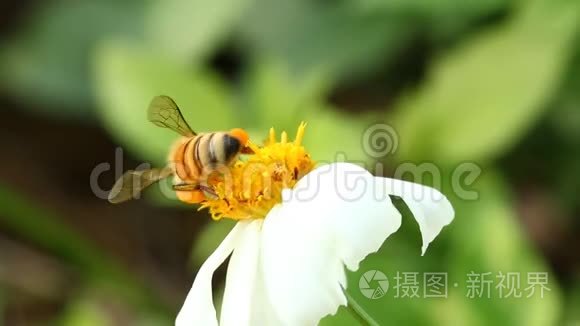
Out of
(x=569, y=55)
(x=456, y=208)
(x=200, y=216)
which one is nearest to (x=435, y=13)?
(x=569, y=55)

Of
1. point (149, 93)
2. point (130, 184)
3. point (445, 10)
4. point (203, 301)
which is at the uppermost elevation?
point (445, 10)

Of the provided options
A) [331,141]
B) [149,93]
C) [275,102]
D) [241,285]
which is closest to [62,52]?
[149,93]

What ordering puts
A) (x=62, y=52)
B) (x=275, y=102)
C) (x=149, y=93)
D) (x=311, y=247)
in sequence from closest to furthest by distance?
(x=311, y=247), (x=275, y=102), (x=149, y=93), (x=62, y=52)

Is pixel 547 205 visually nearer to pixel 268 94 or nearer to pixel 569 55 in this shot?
pixel 569 55

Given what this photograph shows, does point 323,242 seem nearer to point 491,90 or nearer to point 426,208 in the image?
point 426,208

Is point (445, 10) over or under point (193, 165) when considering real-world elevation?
over

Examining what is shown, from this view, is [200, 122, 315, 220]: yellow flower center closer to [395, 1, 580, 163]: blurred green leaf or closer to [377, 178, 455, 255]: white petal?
[377, 178, 455, 255]: white petal

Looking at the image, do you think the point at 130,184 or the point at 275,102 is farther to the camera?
the point at 275,102

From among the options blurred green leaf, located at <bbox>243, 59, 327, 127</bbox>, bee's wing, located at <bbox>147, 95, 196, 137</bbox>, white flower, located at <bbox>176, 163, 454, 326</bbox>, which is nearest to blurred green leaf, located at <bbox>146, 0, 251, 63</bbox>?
blurred green leaf, located at <bbox>243, 59, 327, 127</bbox>
